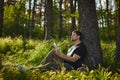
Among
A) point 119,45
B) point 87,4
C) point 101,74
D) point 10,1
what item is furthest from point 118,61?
point 10,1

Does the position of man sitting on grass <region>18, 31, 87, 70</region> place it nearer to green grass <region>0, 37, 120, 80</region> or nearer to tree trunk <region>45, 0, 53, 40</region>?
green grass <region>0, 37, 120, 80</region>

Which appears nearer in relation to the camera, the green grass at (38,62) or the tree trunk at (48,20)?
the green grass at (38,62)

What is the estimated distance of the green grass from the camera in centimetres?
684

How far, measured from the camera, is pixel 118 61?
51.1ft

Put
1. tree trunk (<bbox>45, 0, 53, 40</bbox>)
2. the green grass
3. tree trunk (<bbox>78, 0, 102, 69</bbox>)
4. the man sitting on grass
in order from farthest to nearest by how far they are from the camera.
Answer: tree trunk (<bbox>45, 0, 53, 40</bbox>)
tree trunk (<bbox>78, 0, 102, 69</bbox>)
the man sitting on grass
the green grass

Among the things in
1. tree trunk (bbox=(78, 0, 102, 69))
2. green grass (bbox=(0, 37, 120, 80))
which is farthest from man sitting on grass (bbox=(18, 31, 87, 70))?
tree trunk (bbox=(78, 0, 102, 69))

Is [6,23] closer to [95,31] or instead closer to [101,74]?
[95,31]

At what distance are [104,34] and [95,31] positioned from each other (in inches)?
1349

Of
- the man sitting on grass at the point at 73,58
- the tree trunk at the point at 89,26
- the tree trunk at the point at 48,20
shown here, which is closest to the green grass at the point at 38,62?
the man sitting on grass at the point at 73,58

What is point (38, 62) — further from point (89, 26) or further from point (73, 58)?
point (73, 58)

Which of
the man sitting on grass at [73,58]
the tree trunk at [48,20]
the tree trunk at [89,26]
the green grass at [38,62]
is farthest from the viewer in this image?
the tree trunk at [48,20]

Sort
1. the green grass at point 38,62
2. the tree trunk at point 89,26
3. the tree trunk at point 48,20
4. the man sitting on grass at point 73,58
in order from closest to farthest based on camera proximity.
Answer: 1. the green grass at point 38,62
2. the man sitting on grass at point 73,58
3. the tree trunk at point 89,26
4. the tree trunk at point 48,20

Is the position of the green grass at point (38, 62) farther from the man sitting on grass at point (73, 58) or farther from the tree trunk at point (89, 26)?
the tree trunk at point (89, 26)

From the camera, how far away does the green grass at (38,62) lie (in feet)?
22.5
